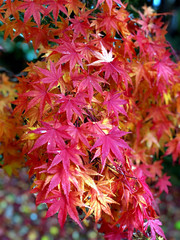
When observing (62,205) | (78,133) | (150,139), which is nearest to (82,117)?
(78,133)

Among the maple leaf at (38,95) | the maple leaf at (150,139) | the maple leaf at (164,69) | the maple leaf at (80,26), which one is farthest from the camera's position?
the maple leaf at (150,139)

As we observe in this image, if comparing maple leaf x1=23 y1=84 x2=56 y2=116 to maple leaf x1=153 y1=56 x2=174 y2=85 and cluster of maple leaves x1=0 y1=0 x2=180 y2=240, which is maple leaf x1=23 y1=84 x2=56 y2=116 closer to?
cluster of maple leaves x1=0 y1=0 x2=180 y2=240

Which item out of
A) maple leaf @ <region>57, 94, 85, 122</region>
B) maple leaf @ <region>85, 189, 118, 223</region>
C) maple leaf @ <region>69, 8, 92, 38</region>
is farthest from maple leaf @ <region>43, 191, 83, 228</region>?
maple leaf @ <region>69, 8, 92, 38</region>

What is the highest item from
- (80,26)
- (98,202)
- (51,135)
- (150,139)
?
(80,26)

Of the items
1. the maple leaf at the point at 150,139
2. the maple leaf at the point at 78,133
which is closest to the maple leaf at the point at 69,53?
the maple leaf at the point at 78,133

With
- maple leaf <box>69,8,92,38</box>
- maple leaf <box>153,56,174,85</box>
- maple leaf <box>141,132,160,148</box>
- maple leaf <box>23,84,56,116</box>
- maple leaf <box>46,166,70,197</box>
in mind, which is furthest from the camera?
maple leaf <box>141,132,160,148</box>

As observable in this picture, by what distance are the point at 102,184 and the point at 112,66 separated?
0.49 meters

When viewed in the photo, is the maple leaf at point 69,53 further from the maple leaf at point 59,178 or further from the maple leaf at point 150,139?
the maple leaf at point 150,139

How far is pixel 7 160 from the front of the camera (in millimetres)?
1453

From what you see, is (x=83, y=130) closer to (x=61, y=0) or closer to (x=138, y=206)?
(x=138, y=206)

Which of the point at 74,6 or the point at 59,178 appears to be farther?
the point at 74,6

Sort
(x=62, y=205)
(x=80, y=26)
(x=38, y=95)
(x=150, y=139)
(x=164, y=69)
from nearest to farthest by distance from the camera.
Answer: (x=62, y=205), (x=38, y=95), (x=80, y=26), (x=164, y=69), (x=150, y=139)

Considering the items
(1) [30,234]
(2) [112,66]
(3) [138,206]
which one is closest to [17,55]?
(1) [30,234]

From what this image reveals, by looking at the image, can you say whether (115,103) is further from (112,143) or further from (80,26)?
(80,26)
